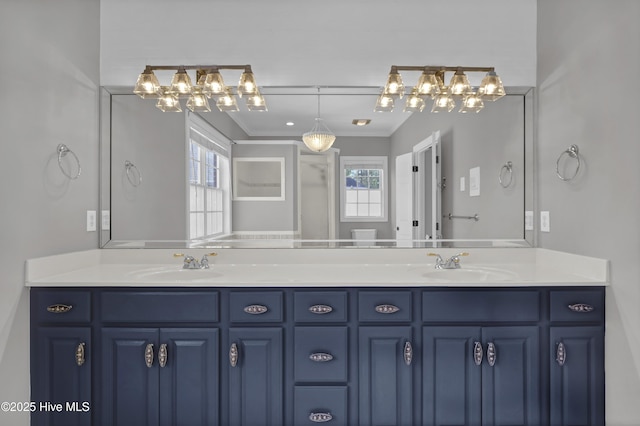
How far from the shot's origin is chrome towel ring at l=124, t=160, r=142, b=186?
7.51ft

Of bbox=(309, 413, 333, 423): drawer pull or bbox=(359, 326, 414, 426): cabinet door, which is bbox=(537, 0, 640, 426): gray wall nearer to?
bbox=(359, 326, 414, 426): cabinet door

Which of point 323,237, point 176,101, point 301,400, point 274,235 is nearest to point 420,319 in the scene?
point 301,400

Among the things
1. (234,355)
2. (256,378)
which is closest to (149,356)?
(234,355)

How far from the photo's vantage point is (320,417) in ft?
5.55

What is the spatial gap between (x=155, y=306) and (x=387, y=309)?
1080 millimetres

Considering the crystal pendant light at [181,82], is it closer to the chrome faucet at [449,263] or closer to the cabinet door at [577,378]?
the chrome faucet at [449,263]

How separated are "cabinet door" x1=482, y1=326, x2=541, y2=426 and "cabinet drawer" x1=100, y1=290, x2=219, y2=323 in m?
1.30

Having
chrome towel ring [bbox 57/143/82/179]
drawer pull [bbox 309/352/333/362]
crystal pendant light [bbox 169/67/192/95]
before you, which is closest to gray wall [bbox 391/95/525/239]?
drawer pull [bbox 309/352/333/362]

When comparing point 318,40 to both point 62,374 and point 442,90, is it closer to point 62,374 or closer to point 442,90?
point 442,90

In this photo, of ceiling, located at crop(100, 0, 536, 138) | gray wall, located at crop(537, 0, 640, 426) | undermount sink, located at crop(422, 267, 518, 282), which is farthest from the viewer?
ceiling, located at crop(100, 0, 536, 138)

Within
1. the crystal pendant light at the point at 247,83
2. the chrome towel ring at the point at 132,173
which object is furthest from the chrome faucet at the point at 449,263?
the chrome towel ring at the point at 132,173

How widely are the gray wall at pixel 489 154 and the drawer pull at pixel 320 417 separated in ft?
4.11

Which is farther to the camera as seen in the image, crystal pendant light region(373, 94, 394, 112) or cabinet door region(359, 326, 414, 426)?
crystal pendant light region(373, 94, 394, 112)

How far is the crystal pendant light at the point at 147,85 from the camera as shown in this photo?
211 cm
